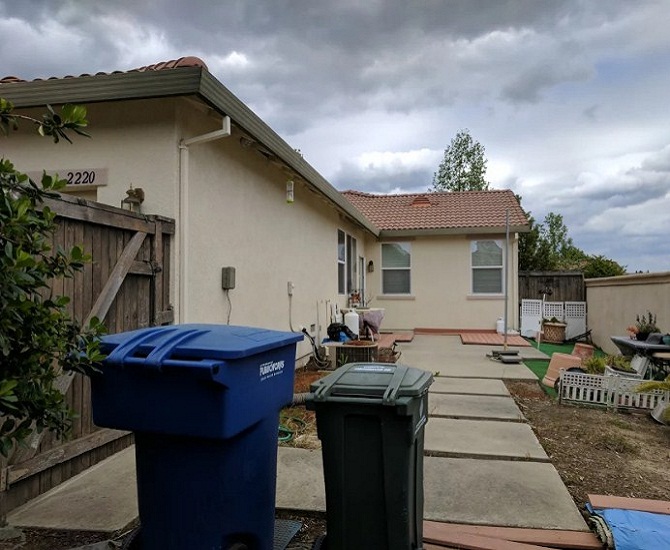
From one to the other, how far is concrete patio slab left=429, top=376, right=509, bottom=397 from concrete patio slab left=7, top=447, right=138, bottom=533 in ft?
12.8

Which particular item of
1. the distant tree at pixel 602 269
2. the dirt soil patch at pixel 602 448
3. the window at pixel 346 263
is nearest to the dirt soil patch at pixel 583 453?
the dirt soil patch at pixel 602 448

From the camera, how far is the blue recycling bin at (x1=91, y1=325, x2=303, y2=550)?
1763 mm

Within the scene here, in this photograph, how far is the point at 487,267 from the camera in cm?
1335

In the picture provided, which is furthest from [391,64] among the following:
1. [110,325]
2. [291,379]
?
[291,379]

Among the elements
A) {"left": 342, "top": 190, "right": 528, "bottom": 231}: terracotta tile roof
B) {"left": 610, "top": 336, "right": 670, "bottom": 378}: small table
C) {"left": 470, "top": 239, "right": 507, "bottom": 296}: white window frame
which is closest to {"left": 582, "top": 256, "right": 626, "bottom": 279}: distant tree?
{"left": 342, "top": 190, "right": 528, "bottom": 231}: terracotta tile roof

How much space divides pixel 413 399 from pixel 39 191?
172 cm

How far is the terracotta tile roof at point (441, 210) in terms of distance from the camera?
43.8ft

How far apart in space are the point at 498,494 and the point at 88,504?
8.71 ft

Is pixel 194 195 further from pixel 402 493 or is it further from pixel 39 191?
pixel 402 493

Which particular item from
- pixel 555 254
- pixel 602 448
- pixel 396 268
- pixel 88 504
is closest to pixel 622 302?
pixel 396 268

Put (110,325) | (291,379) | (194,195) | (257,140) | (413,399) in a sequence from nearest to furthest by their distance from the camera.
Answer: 1. (413,399)
2. (291,379)
3. (110,325)
4. (194,195)
5. (257,140)

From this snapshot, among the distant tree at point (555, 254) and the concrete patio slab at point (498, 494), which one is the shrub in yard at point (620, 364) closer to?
the concrete patio slab at point (498, 494)

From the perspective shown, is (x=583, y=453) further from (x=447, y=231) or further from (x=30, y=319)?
(x=447, y=231)

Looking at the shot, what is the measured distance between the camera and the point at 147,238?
3998mm
